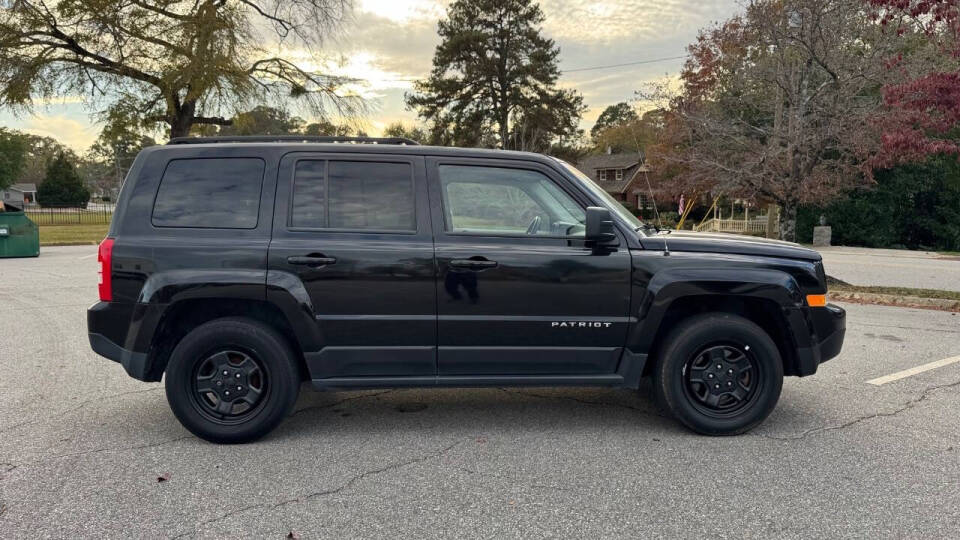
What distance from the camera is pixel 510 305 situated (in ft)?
12.5

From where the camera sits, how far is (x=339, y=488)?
3229 mm

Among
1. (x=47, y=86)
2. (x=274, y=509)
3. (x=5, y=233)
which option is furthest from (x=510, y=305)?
(x=47, y=86)

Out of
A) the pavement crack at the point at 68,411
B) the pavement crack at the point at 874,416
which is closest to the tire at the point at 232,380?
the pavement crack at the point at 68,411

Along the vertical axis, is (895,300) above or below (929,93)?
below

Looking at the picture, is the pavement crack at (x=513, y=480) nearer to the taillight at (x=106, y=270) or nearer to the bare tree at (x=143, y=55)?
the taillight at (x=106, y=270)

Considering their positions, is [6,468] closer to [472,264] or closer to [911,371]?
[472,264]

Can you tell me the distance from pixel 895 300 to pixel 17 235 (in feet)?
66.8

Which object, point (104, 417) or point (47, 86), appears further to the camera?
point (47, 86)

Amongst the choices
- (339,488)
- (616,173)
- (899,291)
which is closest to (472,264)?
(339,488)

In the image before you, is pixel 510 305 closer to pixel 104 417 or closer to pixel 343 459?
pixel 343 459

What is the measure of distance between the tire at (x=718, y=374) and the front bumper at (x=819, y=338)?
0.20m

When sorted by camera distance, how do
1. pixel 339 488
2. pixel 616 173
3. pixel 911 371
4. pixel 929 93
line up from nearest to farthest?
1. pixel 339 488
2. pixel 911 371
3. pixel 929 93
4. pixel 616 173

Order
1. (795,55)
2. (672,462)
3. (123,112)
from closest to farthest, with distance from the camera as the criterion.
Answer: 1. (672,462)
2. (795,55)
3. (123,112)

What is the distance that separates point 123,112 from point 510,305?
22.5 m
